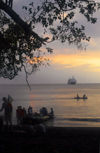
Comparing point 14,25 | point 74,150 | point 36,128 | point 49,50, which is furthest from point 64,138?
point 14,25

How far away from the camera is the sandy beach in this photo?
10.8 metres

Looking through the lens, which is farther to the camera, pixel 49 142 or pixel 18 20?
pixel 49 142

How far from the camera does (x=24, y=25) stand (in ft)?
34.1

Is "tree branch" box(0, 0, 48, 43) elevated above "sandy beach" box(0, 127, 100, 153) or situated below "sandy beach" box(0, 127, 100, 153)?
above

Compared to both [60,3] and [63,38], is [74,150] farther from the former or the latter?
[60,3]

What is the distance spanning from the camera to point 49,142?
12.2 metres

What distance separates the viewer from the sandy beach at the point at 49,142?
10.8 meters

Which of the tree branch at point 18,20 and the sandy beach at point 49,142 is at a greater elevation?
the tree branch at point 18,20

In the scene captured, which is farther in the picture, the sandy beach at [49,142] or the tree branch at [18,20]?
the sandy beach at [49,142]

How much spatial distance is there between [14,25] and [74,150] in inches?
203

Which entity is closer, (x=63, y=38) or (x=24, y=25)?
(x=24, y=25)

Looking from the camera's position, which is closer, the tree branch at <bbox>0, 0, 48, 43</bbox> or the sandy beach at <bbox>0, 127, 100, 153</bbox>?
the tree branch at <bbox>0, 0, 48, 43</bbox>

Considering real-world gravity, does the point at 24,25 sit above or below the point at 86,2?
below

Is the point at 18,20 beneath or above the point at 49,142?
above
